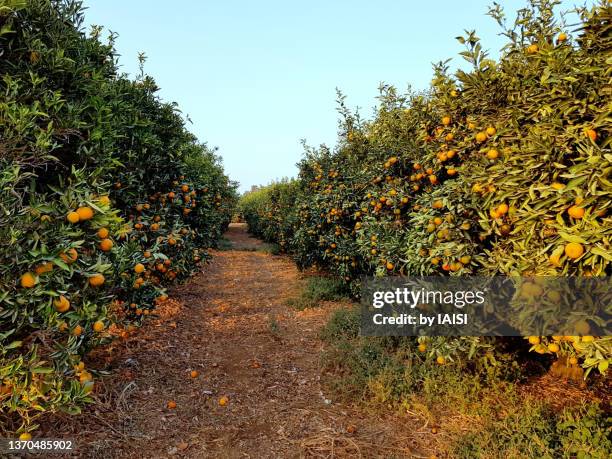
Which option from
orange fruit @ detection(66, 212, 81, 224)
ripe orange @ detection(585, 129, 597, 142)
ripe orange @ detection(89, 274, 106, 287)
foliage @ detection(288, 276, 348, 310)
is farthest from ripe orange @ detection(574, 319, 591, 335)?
foliage @ detection(288, 276, 348, 310)

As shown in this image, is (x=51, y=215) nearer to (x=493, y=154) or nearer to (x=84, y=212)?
(x=84, y=212)

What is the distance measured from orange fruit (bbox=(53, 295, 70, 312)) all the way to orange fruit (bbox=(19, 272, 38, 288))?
195mm

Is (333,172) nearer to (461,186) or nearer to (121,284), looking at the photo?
(461,186)

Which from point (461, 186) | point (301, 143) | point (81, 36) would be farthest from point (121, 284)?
point (301, 143)

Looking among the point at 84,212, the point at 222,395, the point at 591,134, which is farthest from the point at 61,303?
the point at 591,134

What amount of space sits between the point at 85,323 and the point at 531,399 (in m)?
4.02

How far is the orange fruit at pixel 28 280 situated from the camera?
2.46 metres

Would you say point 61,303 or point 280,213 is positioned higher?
point 280,213

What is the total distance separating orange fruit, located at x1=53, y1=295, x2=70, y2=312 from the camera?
2627 millimetres

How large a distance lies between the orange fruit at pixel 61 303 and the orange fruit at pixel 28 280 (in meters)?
0.19

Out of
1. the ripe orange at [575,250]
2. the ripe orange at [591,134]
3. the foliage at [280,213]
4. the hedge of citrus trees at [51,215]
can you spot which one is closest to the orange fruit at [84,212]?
the hedge of citrus trees at [51,215]

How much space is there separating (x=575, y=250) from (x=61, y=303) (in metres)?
3.34

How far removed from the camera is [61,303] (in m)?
2.63

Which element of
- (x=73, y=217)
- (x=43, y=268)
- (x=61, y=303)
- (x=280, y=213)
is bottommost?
(x=61, y=303)
